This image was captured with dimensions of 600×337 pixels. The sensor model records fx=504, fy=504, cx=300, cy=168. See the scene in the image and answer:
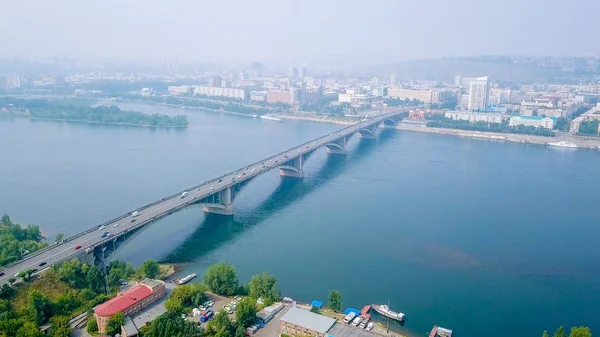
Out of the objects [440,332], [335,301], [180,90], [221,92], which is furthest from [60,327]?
[180,90]

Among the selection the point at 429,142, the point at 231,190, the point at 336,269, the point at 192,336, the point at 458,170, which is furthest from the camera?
the point at 429,142

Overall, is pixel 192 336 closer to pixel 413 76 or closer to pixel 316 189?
pixel 316 189

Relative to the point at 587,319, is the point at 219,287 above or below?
above

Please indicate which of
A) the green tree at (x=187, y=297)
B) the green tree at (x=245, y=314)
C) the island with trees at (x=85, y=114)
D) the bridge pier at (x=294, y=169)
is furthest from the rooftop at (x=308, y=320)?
the island with trees at (x=85, y=114)

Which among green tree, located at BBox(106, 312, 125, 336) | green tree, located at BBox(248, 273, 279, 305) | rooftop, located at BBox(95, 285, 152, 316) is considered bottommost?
green tree, located at BBox(248, 273, 279, 305)

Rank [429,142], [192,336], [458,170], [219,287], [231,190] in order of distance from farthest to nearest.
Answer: [429,142] < [458,170] < [231,190] < [219,287] < [192,336]

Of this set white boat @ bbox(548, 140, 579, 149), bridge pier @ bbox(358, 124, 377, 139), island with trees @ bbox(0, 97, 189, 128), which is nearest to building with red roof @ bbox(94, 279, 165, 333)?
bridge pier @ bbox(358, 124, 377, 139)

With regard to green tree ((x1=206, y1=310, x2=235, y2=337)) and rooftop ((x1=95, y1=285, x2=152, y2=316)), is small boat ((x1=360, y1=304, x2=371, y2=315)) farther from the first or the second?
rooftop ((x1=95, y1=285, x2=152, y2=316))

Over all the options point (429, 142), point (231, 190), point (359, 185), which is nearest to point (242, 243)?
point (231, 190)
